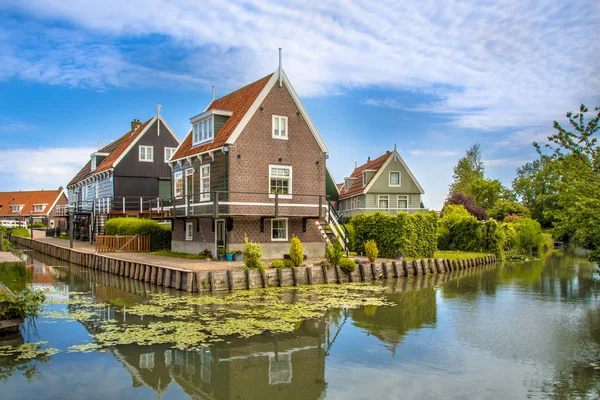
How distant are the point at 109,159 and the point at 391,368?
41061mm

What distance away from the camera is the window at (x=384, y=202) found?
2051 inches

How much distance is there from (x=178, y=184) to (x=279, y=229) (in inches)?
327

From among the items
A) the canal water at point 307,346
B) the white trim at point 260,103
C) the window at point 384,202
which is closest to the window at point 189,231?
the white trim at point 260,103

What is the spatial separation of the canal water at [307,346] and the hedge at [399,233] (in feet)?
29.0

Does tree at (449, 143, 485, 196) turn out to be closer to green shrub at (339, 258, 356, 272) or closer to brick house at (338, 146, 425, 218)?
brick house at (338, 146, 425, 218)

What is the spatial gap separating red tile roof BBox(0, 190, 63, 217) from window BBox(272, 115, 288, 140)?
8096 cm

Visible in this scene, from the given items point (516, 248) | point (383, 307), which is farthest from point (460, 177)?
point (383, 307)

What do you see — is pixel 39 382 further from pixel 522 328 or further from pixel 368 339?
pixel 522 328

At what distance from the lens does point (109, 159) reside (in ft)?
155

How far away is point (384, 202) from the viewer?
5231 cm

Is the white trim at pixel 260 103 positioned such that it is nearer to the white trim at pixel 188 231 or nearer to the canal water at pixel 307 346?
the white trim at pixel 188 231

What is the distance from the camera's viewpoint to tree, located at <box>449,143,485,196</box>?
78.5 m

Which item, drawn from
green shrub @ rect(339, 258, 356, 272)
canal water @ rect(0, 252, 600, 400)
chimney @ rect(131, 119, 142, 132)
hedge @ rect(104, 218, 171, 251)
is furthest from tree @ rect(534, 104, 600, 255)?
chimney @ rect(131, 119, 142, 132)

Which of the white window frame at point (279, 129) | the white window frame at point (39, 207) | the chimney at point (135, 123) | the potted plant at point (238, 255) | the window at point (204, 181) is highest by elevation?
the chimney at point (135, 123)
